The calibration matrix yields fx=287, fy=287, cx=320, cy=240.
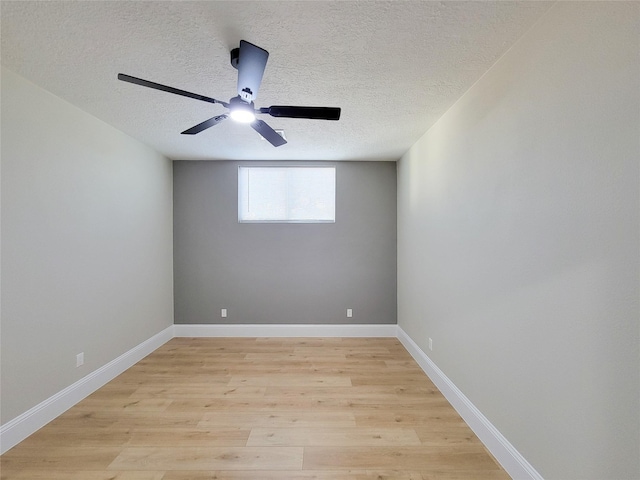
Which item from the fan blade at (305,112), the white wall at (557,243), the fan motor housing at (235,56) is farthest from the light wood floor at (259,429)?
the fan motor housing at (235,56)

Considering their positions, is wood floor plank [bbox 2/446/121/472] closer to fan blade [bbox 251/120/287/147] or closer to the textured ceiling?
fan blade [bbox 251/120/287/147]

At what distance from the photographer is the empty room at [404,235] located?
47.6 inches

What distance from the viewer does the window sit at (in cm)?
420

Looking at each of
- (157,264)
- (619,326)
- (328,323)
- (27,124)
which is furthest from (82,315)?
(619,326)

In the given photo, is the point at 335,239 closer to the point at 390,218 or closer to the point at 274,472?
the point at 390,218

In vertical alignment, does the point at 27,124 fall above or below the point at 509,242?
above

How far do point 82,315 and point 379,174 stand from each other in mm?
3742

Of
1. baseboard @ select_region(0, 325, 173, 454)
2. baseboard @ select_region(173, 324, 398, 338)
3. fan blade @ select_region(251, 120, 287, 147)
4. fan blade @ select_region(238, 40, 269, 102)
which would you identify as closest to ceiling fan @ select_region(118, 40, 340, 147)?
fan blade @ select_region(238, 40, 269, 102)

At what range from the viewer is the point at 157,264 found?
3.71 m

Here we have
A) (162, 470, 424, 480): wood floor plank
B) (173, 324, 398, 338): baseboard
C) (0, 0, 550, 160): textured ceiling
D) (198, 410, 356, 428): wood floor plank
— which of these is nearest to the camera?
(0, 0, 550, 160): textured ceiling

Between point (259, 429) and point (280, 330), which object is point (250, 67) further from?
point (280, 330)

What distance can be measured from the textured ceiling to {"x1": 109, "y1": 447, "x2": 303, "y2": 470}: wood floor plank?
249 cm

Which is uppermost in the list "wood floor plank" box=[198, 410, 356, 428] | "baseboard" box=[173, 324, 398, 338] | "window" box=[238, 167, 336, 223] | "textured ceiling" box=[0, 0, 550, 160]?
"textured ceiling" box=[0, 0, 550, 160]

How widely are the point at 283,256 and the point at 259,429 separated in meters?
2.36
